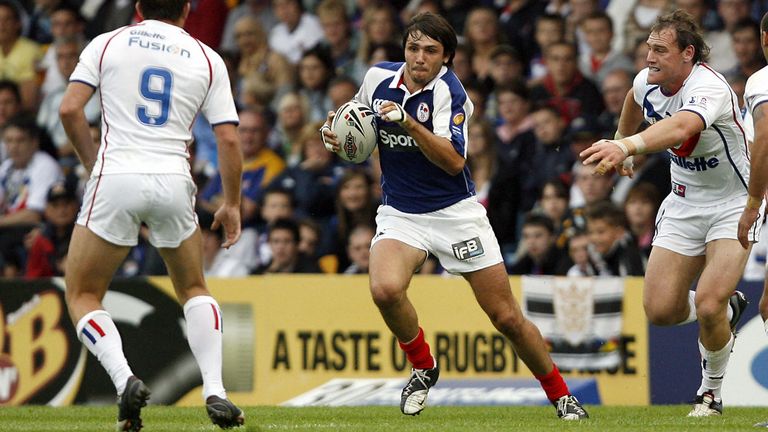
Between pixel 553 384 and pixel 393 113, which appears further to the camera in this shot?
pixel 553 384

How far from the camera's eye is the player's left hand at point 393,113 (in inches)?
294

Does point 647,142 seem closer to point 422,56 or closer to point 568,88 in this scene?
point 422,56

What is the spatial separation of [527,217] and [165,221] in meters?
5.47

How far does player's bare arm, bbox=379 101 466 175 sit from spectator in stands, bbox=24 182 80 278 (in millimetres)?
6199

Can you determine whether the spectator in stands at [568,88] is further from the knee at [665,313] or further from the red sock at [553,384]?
the red sock at [553,384]

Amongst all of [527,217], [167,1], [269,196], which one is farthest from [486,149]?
[167,1]

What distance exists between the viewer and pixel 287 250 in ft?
39.8

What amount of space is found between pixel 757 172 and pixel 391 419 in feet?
9.59

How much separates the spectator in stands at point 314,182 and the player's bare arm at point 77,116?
230 inches

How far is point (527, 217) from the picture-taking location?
466 inches

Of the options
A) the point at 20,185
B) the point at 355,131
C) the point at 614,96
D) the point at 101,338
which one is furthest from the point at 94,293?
the point at 20,185

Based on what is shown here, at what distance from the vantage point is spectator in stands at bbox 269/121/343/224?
12.8 metres

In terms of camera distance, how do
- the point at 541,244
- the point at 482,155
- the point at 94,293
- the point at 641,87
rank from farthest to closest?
the point at 482,155
the point at 541,244
the point at 641,87
the point at 94,293

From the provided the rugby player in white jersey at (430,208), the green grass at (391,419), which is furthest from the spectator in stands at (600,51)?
the rugby player in white jersey at (430,208)
